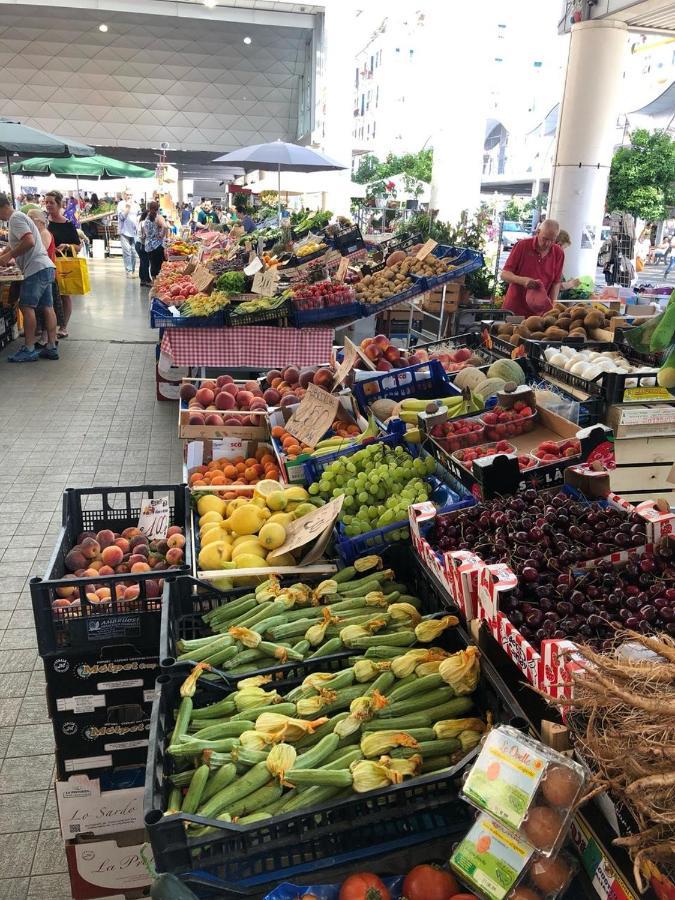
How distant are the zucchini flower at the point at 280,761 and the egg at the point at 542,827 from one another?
0.59 m

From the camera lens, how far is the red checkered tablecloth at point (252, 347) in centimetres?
648

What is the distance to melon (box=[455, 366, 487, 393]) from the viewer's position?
411 centimetres

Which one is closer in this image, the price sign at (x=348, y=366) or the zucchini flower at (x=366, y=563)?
the zucchini flower at (x=366, y=563)

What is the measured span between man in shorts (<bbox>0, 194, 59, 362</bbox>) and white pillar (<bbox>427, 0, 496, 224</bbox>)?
13.0 meters

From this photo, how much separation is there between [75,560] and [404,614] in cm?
126

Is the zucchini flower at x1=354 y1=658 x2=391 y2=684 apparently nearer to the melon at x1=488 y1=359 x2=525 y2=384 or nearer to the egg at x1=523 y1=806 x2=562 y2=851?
the egg at x1=523 y1=806 x2=562 y2=851

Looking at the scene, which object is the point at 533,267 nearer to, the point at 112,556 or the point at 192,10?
the point at 112,556

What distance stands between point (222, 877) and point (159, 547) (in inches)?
59.1

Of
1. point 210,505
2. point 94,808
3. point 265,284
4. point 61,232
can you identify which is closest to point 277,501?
point 210,505

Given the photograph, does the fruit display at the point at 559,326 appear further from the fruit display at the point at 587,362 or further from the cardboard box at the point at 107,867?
the cardboard box at the point at 107,867

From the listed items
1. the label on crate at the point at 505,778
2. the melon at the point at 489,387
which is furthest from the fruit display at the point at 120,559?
the melon at the point at 489,387

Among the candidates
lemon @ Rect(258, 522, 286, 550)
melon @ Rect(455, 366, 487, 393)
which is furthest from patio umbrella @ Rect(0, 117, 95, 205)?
lemon @ Rect(258, 522, 286, 550)

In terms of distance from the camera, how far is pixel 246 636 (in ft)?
6.82

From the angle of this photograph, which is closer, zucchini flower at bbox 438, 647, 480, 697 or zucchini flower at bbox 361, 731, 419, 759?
zucchini flower at bbox 361, 731, 419, 759
